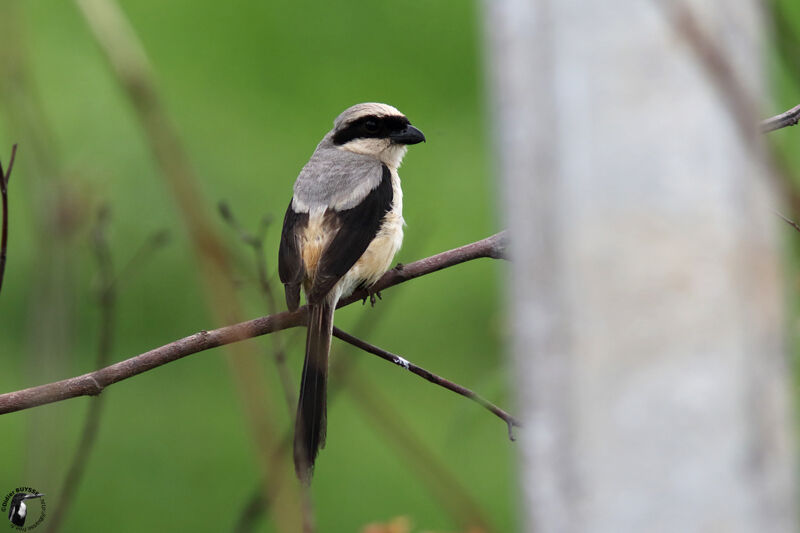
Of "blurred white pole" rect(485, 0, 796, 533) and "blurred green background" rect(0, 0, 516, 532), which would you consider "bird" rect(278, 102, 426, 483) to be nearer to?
"blurred green background" rect(0, 0, 516, 532)

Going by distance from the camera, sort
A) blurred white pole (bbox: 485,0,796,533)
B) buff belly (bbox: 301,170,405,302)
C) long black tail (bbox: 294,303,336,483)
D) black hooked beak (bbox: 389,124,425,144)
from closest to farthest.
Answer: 1. blurred white pole (bbox: 485,0,796,533)
2. long black tail (bbox: 294,303,336,483)
3. buff belly (bbox: 301,170,405,302)
4. black hooked beak (bbox: 389,124,425,144)

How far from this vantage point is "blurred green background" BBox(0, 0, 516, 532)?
4.55 meters

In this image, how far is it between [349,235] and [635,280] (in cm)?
216

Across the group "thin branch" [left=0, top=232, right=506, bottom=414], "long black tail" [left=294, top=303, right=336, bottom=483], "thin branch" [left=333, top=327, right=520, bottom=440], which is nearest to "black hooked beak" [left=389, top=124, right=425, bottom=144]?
"long black tail" [left=294, top=303, right=336, bottom=483]

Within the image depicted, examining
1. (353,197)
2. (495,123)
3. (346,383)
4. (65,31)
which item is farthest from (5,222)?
(65,31)

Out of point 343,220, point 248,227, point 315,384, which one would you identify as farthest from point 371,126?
point 248,227

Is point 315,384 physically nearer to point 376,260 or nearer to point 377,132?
point 376,260

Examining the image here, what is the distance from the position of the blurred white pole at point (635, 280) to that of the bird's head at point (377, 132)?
8.54ft

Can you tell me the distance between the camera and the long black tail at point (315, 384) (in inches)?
84.7

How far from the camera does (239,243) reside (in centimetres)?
453

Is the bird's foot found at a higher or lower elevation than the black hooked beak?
lower

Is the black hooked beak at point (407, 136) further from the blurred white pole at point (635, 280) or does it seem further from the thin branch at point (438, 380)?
the blurred white pole at point (635, 280)

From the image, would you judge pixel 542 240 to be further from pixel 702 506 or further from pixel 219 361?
pixel 219 361

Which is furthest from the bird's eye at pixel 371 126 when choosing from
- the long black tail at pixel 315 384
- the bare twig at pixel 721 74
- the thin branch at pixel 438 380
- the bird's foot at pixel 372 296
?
the bare twig at pixel 721 74
